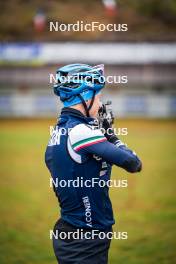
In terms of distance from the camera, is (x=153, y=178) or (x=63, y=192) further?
(x=153, y=178)

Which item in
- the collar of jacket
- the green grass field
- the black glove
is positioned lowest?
the green grass field

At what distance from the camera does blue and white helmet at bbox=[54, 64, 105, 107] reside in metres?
2.66

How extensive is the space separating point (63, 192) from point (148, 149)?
6.40 metres

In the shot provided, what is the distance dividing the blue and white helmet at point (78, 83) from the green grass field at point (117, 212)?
1.90 meters

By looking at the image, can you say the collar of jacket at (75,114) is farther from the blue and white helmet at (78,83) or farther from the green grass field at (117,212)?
the green grass field at (117,212)

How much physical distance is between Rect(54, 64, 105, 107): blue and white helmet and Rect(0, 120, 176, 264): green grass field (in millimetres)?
1902

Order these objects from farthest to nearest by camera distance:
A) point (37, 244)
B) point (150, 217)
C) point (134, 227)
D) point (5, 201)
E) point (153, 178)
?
point (153, 178)
point (5, 201)
point (150, 217)
point (134, 227)
point (37, 244)

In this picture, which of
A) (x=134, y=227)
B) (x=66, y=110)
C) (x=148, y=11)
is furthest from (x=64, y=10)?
(x=66, y=110)

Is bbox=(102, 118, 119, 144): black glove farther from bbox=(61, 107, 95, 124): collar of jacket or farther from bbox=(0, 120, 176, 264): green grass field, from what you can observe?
bbox=(0, 120, 176, 264): green grass field

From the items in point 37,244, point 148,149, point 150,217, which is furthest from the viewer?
point 148,149

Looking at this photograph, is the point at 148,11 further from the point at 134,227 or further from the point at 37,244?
the point at 37,244

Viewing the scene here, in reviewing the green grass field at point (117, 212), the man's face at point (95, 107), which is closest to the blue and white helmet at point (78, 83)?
the man's face at point (95, 107)

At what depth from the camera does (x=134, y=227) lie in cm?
509

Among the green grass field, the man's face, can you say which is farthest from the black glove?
the green grass field
